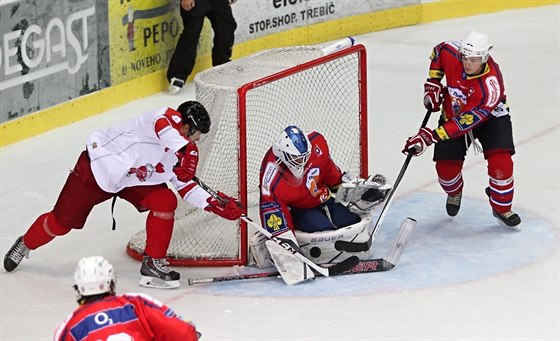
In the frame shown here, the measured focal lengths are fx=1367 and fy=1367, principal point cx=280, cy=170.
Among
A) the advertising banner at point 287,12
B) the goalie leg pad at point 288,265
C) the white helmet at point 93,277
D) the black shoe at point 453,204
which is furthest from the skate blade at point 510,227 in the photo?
the advertising banner at point 287,12

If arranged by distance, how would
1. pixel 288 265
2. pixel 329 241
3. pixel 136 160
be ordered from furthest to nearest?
pixel 329 241 < pixel 288 265 < pixel 136 160

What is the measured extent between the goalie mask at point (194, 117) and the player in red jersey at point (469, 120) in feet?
3.33

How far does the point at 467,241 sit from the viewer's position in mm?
5852

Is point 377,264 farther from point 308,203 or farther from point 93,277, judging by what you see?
point 93,277

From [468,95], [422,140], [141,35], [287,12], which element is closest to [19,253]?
[422,140]

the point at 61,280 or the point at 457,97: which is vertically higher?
the point at 457,97

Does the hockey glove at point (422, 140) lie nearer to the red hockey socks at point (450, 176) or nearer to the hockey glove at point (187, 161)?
the red hockey socks at point (450, 176)

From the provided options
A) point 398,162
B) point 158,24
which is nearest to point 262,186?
point 398,162

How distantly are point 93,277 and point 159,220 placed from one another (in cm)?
187

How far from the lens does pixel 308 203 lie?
5.52m

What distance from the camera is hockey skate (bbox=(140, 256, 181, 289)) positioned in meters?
5.33

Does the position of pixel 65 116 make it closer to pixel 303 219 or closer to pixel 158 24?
pixel 158 24

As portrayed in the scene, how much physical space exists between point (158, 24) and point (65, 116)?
0.97m

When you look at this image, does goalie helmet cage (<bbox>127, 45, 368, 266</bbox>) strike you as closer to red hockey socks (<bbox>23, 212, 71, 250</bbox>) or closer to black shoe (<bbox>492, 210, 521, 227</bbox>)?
red hockey socks (<bbox>23, 212, 71, 250</bbox>)
